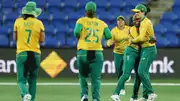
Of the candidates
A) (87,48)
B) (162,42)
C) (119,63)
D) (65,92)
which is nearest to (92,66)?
(87,48)

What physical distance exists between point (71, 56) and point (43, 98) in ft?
15.8

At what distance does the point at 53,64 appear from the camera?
1856 cm

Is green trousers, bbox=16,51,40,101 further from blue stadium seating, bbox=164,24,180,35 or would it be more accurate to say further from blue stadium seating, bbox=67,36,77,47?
blue stadium seating, bbox=164,24,180,35

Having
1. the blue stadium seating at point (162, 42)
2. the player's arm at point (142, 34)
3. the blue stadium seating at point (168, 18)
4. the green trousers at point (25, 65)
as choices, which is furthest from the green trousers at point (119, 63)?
the blue stadium seating at point (168, 18)

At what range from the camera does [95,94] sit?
12180 mm

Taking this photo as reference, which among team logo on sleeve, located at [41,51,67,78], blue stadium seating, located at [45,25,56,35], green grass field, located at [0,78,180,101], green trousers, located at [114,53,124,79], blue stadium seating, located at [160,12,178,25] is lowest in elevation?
green grass field, located at [0,78,180,101]

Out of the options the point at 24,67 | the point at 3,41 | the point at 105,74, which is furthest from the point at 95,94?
the point at 3,41

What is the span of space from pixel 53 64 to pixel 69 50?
2.16 ft

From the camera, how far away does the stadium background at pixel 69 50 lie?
15.6 m

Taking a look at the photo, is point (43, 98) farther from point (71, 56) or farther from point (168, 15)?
point (168, 15)

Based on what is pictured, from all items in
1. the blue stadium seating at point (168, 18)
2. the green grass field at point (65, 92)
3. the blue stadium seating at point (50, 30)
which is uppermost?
the blue stadium seating at point (168, 18)

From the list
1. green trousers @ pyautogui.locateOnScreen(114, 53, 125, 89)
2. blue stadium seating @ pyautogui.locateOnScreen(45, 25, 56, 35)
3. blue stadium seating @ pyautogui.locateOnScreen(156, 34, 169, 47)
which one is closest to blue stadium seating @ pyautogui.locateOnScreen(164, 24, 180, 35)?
blue stadium seating @ pyautogui.locateOnScreen(156, 34, 169, 47)

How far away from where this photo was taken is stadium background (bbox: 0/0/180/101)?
15617 millimetres

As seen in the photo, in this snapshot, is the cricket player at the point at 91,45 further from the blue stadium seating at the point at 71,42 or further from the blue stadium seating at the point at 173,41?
the blue stadium seating at the point at 173,41
